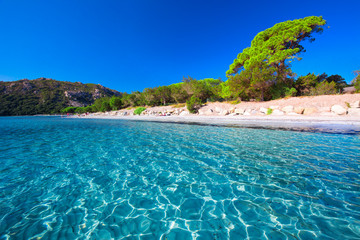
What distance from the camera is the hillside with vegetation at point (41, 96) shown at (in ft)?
249

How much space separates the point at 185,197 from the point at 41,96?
403ft

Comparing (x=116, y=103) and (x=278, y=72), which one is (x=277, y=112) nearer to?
(x=278, y=72)

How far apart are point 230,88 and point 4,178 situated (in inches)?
995

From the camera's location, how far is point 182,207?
113 inches

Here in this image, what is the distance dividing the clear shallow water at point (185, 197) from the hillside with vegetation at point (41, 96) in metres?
100

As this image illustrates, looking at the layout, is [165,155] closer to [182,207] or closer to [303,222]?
[182,207]

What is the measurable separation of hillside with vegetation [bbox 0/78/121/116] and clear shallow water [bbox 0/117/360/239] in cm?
10010

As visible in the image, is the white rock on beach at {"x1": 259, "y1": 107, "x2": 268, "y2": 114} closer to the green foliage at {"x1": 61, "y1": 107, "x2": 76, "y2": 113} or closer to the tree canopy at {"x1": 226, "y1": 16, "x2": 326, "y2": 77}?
the tree canopy at {"x1": 226, "y1": 16, "x2": 326, "y2": 77}

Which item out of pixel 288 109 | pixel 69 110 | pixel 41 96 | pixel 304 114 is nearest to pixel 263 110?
pixel 288 109

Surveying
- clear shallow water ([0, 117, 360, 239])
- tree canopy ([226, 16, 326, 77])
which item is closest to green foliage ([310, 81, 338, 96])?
tree canopy ([226, 16, 326, 77])

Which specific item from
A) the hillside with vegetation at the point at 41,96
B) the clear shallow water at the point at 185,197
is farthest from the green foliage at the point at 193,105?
the hillside with vegetation at the point at 41,96

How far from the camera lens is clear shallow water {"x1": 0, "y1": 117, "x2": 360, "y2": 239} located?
2291 mm

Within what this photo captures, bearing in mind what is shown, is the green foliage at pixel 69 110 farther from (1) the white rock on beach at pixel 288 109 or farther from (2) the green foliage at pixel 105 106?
(1) the white rock on beach at pixel 288 109

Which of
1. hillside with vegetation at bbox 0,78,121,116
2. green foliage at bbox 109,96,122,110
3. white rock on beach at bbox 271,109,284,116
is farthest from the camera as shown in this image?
hillside with vegetation at bbox 0,78,121,116
